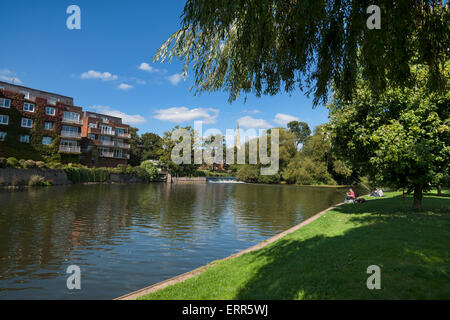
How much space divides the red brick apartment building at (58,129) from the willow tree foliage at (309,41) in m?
52.0

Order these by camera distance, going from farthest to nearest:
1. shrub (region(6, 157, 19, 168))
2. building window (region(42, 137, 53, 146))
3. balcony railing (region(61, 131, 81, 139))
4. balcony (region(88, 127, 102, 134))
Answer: balcony (region(88, 127, 102, 134))
balcony railing (region(61, 131, 81, 139))
building window (region(42, 137, 53, 146))
shrub (region(6, 157, 19, 168))

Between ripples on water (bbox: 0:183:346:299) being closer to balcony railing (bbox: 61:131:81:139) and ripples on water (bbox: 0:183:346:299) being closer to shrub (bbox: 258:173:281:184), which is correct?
balcony railing (bbox: 61:131:81:139)

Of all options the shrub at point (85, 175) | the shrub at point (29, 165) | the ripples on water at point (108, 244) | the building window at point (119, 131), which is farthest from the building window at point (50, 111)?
the ripples on water at point (108, 244)

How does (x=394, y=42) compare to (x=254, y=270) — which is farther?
(x=254, y=270)

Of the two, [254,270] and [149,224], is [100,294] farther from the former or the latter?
[149,224]

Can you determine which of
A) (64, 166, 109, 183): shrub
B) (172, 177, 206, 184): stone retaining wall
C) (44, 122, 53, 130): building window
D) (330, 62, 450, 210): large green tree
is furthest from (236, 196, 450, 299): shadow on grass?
(172, 177, 206, 184): stone retaining wall

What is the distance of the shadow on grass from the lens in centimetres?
454

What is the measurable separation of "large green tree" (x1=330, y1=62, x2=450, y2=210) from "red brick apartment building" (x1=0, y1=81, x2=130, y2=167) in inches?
2014

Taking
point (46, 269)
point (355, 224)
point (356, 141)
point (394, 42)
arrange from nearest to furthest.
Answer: point (394, 42) < point (46, 269) < point (355, 224) < point (356, 141)

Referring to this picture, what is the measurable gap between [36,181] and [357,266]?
39.7 metres

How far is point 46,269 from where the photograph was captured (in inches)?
312
